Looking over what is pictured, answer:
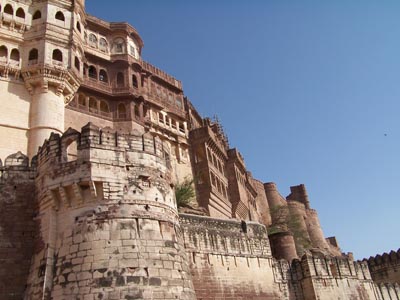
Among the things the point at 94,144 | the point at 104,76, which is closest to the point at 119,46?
the point at 104,76

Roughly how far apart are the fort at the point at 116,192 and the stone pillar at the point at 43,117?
0.07m

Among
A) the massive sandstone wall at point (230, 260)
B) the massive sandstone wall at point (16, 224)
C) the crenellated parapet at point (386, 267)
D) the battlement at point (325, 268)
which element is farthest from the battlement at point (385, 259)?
the massive sandstone wall at point (16, 224)

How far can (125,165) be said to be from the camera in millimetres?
13133

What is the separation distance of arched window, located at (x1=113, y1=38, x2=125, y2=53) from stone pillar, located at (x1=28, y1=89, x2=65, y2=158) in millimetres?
9619

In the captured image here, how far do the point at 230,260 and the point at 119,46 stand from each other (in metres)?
23.3

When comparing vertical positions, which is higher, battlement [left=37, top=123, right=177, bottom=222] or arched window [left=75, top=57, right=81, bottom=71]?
arched window [left=75, top=57, right=81, bottom=71]

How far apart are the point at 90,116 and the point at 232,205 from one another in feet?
49.6

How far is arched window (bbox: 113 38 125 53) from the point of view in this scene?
1432 inches

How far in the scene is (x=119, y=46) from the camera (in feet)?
120

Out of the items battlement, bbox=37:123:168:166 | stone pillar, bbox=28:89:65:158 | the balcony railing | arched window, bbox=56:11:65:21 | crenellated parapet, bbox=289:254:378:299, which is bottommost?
crenellated parapet, bbox=289:254:378:299

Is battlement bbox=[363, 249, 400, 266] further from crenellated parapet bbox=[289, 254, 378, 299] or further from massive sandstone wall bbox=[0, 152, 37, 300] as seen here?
massive sandstone wall bbox=[0, 152, 37, 300]

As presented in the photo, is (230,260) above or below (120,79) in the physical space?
below

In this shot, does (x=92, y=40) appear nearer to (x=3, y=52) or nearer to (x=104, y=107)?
(x=104, y=107)

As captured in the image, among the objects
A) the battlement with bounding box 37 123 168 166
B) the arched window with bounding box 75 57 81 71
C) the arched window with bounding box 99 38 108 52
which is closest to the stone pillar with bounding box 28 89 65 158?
the arched window with bounding box 75 57 81 71
